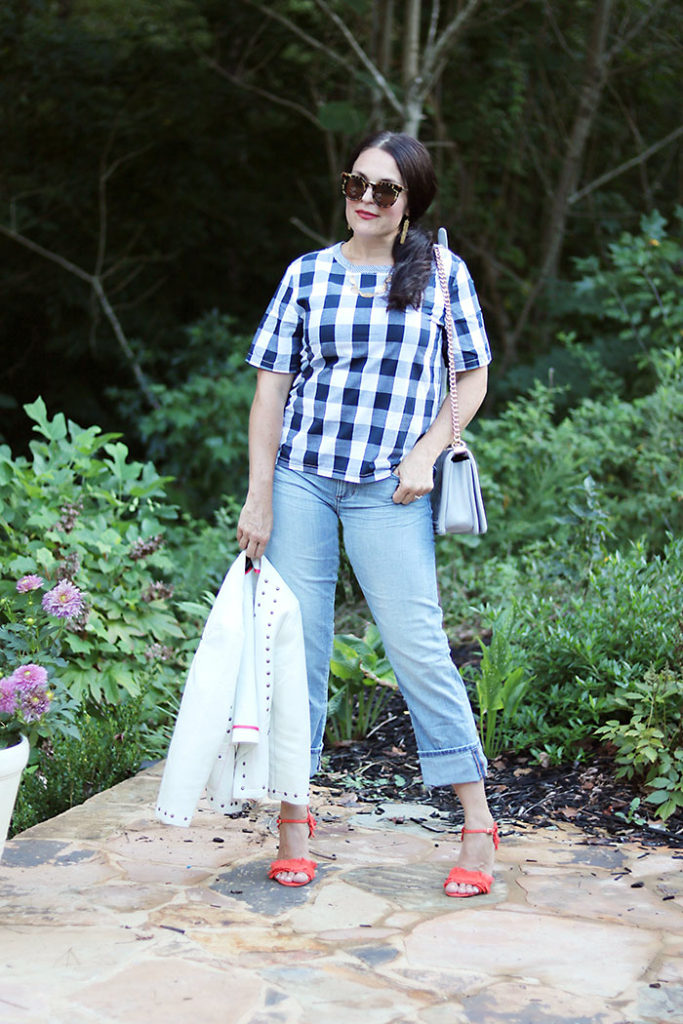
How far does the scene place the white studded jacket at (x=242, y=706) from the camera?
2.67 metres

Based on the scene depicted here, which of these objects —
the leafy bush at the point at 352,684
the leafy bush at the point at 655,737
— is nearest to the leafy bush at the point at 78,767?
the leafy bush at the point at 352,684

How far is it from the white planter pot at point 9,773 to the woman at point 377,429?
67cm

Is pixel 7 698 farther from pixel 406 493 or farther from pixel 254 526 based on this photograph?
pixel 406 493

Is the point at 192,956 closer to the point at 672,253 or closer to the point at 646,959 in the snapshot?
the point at 646,959

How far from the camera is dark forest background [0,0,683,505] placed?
8383 millimetres

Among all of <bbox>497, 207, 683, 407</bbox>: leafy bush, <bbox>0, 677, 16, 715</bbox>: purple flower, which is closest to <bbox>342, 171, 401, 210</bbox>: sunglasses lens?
<bbox>0, 677, 16, 715</bbox>: purple flower

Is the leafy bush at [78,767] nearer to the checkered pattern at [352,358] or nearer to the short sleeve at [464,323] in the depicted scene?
the checkered pattern at [352,358]

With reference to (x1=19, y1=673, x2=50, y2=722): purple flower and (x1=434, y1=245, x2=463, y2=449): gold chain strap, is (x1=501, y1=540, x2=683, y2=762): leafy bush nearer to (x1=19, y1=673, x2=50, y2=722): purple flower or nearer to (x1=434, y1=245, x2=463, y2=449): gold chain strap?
(x1=434, y1=245, x2=463, y2=449): gold chain strap

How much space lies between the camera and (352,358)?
2752mm

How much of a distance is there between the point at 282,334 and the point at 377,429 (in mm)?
326

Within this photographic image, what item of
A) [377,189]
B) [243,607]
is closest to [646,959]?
[243,607]

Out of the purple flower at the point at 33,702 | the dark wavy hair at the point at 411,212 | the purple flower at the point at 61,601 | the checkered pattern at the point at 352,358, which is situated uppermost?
the dark wavy hair at the point at 411,212

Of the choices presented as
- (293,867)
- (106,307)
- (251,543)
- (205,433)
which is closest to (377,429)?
(251,543)

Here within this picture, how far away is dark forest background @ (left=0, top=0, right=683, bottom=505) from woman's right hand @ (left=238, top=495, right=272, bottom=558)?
5232mm
